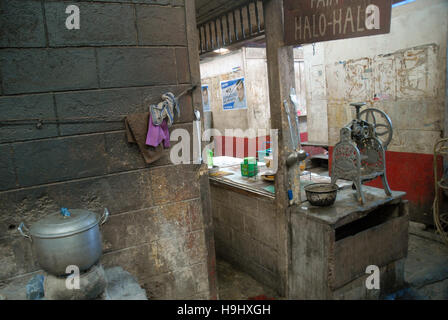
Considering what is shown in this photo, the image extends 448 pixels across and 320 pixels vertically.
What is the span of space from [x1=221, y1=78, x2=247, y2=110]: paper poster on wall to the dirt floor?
501cm

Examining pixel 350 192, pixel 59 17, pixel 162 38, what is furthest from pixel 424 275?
pixel 59 17

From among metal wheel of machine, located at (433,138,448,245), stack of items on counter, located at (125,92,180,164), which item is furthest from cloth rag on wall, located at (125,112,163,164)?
metal wheel of machine, located at (433,138,448,245)

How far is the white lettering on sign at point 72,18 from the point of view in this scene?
2.56m

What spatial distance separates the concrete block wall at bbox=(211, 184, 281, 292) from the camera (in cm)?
412

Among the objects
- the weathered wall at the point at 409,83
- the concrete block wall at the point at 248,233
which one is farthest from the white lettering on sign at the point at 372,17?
the weathered wall at the point at 409,83

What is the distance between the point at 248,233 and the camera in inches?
179

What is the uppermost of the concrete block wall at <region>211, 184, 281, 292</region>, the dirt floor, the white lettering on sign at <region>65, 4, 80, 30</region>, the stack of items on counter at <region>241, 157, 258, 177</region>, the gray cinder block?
the white lettering on sign at <region>65, 4, 80, 30</region>

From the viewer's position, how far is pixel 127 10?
9.00 ft

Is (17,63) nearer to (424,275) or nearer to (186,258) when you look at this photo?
(186,258)

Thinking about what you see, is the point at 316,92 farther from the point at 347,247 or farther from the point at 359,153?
the point at 347,247

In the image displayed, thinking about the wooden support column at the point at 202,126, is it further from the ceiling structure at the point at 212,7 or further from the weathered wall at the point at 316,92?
the weathered wall at the point at 316,92

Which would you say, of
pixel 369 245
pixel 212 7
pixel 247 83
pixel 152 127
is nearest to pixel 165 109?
pixel 152 127

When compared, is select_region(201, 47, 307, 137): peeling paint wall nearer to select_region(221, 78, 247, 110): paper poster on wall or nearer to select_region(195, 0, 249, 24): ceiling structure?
select_region(221, 78, 247, 110): paper poster on wall

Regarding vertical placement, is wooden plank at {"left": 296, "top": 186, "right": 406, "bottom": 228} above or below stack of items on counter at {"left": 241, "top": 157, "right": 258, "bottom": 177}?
below
